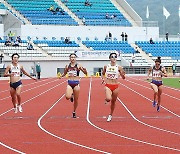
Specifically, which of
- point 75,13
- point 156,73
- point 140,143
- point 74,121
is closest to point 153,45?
point 75,13

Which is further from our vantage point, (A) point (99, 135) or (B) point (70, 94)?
(B) point (70, 94)

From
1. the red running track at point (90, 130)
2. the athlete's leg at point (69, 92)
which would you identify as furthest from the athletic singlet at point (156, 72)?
the athlete's leg at point (69, 92)

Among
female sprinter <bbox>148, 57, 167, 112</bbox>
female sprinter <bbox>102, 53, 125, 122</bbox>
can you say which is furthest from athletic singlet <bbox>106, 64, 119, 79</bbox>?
female sprinter <bbox>148, 57, 167, 112</bbox>

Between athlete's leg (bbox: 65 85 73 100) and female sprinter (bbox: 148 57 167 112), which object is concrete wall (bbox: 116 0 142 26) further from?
athlete's leg (bbox: 65 85 73 100)

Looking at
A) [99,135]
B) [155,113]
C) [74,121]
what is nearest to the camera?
[99,135]

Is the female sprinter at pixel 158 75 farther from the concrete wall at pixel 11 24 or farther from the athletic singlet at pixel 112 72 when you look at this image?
the concrete wall at pixel 11 24

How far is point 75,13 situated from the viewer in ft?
198

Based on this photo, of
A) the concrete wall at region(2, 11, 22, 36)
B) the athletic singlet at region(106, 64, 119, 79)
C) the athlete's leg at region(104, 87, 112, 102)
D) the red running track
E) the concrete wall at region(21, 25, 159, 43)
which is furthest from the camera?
the concrete wall at region(2, 11, 22, 36)

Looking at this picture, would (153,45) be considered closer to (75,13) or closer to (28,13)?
(75,13)

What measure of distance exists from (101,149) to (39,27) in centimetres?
4708

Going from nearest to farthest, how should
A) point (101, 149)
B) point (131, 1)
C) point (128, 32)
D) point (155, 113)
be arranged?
point (101, 149) → point (155, 113) → point (128, 32) → point (131, 1)

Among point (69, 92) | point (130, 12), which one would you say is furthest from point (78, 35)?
point (69, 92)

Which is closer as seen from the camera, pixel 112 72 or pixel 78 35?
pixel 112 72

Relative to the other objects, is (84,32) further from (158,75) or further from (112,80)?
(112,80)
